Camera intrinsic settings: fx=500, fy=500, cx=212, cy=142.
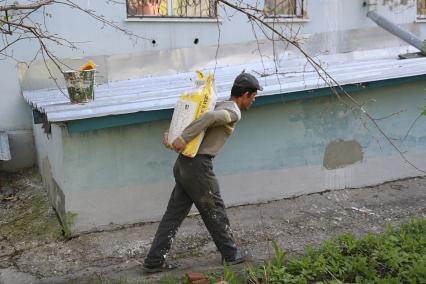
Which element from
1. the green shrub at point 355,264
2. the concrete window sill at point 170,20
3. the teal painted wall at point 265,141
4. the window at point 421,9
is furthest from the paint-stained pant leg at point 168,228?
the window at point 421,9

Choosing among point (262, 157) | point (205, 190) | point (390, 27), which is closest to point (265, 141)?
point (262, 157)

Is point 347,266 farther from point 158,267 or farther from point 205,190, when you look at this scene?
point 158,267

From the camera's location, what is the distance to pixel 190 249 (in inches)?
190

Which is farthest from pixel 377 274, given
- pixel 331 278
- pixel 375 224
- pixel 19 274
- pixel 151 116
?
pixel 19 274

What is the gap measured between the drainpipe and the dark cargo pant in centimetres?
571

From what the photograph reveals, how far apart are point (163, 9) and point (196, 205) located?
4974 mm

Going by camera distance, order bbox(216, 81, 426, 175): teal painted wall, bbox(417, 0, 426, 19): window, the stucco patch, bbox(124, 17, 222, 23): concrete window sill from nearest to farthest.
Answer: bbox(216, 81, 426, 175): teal painted wall → the stucco patch → bbox(124, 17, 222, 23): concrete window sill → bbox(417, 0, 426, 19): window

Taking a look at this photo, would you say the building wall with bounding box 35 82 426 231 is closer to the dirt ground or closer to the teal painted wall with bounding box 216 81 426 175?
the teal painted wall with bounding box 216 81 426 175

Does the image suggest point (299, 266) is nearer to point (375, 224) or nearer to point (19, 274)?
point (375, 224)

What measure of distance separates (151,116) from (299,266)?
2085mm

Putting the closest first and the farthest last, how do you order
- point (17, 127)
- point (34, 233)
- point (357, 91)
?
point (34, 233) → point (357, 91) → point (17, 127)

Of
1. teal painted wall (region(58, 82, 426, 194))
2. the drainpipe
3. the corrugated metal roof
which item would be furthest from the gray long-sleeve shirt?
the drainpipe

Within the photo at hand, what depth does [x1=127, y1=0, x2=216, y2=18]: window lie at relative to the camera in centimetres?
806

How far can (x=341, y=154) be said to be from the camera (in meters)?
6.36
